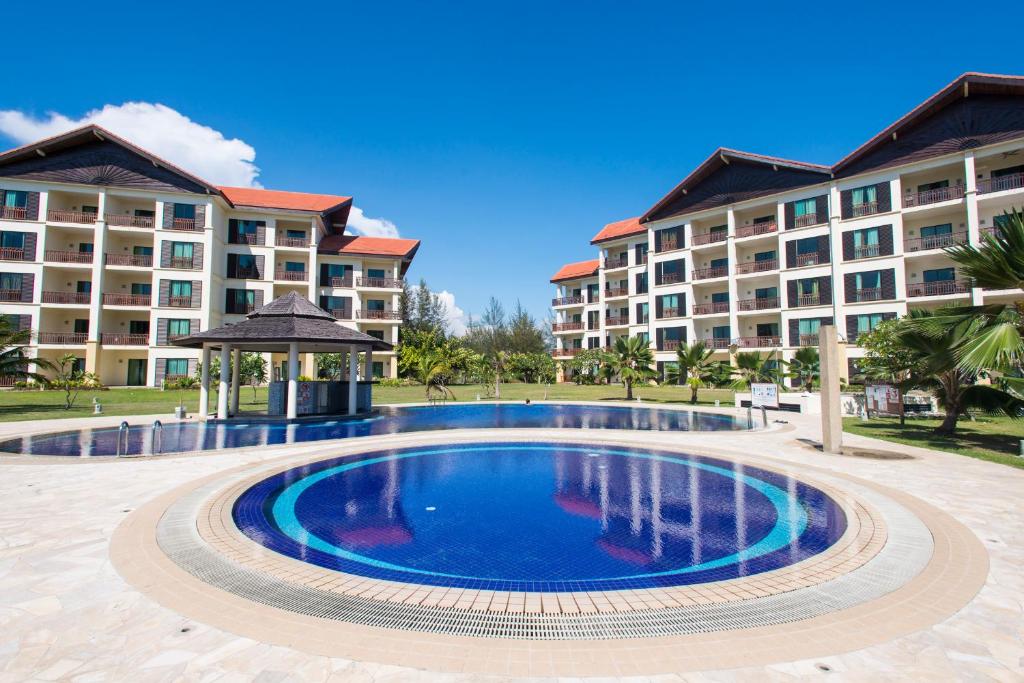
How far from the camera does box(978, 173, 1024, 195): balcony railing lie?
25.0 metres

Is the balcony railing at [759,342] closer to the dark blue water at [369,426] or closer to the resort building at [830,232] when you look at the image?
the resort building at [830,232]

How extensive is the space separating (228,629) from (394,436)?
10.3 m

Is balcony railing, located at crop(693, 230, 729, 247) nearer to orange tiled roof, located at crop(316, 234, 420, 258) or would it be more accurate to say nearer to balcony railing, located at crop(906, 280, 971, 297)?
balcony railing, located at crop(906, 280, 971, 297)

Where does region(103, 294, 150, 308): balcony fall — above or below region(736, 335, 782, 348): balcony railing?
above

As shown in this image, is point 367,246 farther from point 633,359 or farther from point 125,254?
point 633,359

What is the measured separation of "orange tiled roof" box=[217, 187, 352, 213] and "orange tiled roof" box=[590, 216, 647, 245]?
23.0 m

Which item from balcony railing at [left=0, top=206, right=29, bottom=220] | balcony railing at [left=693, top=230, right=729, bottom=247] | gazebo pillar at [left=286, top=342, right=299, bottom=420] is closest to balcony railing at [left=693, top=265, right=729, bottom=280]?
balcony railing at [left=693, top=230, right=729, bottom=247]

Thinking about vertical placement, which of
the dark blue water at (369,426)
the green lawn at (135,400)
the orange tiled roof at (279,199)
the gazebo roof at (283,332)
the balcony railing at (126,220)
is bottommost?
the dark blue water at (369,426)

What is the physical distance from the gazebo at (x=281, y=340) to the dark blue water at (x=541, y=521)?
7473 mm

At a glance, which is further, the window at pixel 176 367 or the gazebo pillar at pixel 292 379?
the window at pixel 176 367

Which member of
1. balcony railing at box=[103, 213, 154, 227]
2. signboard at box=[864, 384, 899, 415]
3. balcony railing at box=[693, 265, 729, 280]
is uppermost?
balcony railing at box=[103, 213, 154, 227]

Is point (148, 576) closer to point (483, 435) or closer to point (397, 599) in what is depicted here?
point (397, 599)

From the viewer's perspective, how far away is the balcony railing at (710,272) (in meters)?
35.8

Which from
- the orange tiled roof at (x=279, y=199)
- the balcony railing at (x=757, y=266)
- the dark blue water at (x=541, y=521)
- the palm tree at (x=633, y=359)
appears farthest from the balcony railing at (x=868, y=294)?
the orange tiled roof at (x=279, y=199)
